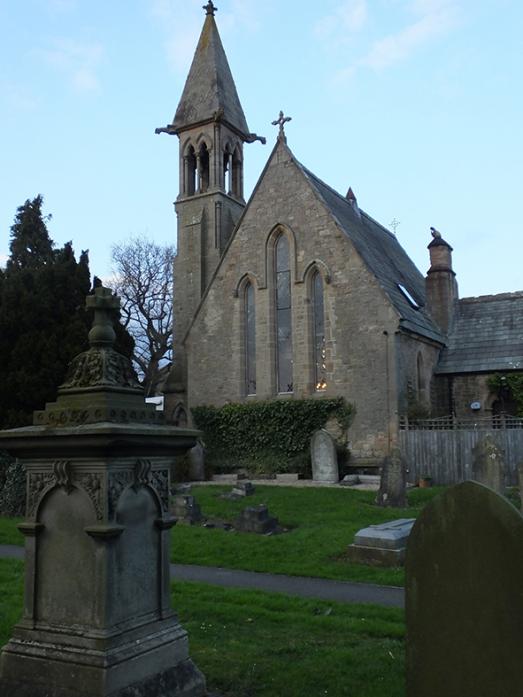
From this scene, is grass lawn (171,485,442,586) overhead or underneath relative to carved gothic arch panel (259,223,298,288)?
underneath

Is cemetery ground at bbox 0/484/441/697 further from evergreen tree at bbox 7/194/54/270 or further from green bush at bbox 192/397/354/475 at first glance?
evergreen tree at bbox 7/194/54/270

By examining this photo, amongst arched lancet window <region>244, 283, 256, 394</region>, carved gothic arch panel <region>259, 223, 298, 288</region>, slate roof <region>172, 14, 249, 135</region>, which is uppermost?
slate roof <region>172, 14, 249, 135</region>

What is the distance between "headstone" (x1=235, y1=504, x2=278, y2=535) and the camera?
12.6 m

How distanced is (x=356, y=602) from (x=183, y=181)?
85.9ft

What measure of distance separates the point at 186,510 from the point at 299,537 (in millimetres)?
3244

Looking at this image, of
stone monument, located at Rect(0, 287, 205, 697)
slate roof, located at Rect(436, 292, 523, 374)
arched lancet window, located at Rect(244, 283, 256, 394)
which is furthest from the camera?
arched lancet window, located at Rect(244, 283, 256, 394)

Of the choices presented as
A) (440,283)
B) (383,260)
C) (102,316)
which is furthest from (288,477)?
(102,316)

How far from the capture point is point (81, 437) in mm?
4227

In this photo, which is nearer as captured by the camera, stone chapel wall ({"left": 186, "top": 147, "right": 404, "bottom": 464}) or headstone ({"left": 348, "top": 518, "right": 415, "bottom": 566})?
headstone ({"left": 348, "top": 518, "right": 415, "bottom": 566})

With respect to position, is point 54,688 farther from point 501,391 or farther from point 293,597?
point 501,391

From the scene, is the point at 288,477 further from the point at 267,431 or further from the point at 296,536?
the point at 296,536

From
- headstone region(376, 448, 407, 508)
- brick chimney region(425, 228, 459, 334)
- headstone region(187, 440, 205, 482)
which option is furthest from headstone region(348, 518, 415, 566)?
brick chimney region(425, 228, 459, 334)

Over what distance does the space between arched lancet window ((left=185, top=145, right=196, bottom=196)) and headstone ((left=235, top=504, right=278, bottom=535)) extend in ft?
69.2

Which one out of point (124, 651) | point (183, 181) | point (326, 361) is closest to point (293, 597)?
point (124, 651)
